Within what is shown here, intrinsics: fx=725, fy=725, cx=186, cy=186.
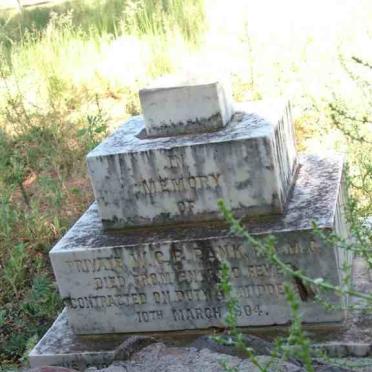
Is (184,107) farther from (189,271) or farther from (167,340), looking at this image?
(167,340)

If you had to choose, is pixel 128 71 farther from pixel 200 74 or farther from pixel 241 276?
pixel 241 276

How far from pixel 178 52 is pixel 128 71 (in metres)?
0.49

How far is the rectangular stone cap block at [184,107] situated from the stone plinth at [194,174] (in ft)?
0.19

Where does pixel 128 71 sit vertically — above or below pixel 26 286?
above

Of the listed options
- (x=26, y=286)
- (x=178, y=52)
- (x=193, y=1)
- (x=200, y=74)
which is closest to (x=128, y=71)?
(x=178, y=52)

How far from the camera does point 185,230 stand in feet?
10.1

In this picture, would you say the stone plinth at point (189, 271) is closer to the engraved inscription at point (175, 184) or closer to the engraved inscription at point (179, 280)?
the engraved inscription at point (179, 280)

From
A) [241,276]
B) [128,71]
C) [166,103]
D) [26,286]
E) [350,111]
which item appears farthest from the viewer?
[128,71]

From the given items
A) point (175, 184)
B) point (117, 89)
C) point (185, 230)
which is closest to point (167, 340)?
point (185, 230)

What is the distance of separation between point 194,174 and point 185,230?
247 millimetres

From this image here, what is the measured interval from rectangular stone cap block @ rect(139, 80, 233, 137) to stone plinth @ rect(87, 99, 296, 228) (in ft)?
0.19

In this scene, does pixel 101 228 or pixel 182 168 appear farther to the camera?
pixel 101 228

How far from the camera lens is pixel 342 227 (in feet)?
10.6

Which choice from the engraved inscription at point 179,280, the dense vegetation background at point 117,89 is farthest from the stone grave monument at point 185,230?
the dense vegetation background at point 117,89
